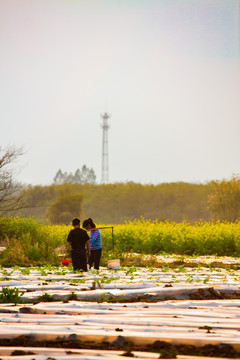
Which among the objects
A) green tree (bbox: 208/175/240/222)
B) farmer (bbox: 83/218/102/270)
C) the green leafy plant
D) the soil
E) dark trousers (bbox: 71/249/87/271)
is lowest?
the soil

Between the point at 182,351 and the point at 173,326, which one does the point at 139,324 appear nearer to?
the point at 173,326

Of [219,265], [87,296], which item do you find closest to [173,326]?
[87,296]

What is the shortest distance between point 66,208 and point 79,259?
30724 millimetres

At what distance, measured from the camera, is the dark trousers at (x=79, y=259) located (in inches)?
433

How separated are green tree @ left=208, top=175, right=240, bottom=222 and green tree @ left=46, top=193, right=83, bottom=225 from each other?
1197 cm

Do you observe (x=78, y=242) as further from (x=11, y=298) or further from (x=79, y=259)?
(x=11, y=298)

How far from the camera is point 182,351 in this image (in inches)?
161

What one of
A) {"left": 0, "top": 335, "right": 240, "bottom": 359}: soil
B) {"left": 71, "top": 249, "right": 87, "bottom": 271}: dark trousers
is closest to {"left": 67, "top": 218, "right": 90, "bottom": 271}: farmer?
{"left": 71, "top": 249, "right": 87, "bottom": 271}: dark trousers

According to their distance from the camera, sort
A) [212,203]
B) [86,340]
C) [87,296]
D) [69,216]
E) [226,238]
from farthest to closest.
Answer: [69,216] → [212,203] → [226,238] → [87,296] → [86,340]

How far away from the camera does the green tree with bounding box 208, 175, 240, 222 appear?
33969 mm

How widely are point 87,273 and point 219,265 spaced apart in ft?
13.8

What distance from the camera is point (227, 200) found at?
112 ft

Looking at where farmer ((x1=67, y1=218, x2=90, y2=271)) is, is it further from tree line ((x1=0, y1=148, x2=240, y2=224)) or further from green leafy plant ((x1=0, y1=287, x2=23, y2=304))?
tree line ((x1=0, y1=148, x2=240, y2=224))

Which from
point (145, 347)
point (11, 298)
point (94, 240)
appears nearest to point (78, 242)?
point (94, 240)
